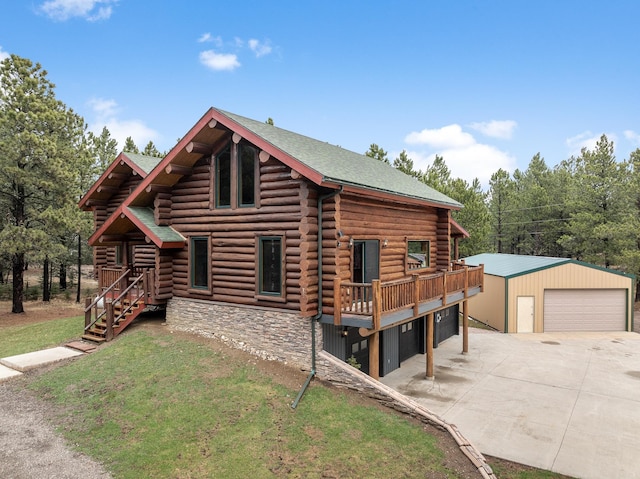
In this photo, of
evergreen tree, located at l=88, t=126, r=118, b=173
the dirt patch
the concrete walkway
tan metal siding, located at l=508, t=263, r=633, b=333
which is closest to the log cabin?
the concrete walkway

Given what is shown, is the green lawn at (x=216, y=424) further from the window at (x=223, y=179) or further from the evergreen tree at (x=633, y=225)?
the evergreen tree at (x=633, y=225)

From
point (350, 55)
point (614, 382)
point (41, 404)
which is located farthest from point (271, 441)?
point (350, 55)

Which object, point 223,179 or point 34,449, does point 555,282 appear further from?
point 34,449

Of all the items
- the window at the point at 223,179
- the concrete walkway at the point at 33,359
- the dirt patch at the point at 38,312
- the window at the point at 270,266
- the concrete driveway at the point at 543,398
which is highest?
the window at the point at 223,179

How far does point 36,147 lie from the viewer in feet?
70.5

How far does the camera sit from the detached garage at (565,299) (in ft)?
70.3

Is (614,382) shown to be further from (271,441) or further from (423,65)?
(423,65)

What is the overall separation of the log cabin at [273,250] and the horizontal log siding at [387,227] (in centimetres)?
6

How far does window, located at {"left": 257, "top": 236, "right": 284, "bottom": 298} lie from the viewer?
11555 millimetres

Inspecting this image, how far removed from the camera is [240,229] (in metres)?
12.3

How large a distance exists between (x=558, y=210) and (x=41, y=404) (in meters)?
44.5

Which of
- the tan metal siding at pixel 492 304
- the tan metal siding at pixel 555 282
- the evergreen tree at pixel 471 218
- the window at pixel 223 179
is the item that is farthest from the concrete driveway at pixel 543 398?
the evergreen tree at pixel 471 218

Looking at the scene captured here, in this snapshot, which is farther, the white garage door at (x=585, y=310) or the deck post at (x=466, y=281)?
the white garage door at (x=585, y=310)

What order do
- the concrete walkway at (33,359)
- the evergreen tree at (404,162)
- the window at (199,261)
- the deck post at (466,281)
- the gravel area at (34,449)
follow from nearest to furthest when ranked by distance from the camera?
the gravel area at (34,449) → the concrete walkway at (33,359) → the window at (199,261) → the deck post at (466,281) → the evergreen tree at (404,162)
